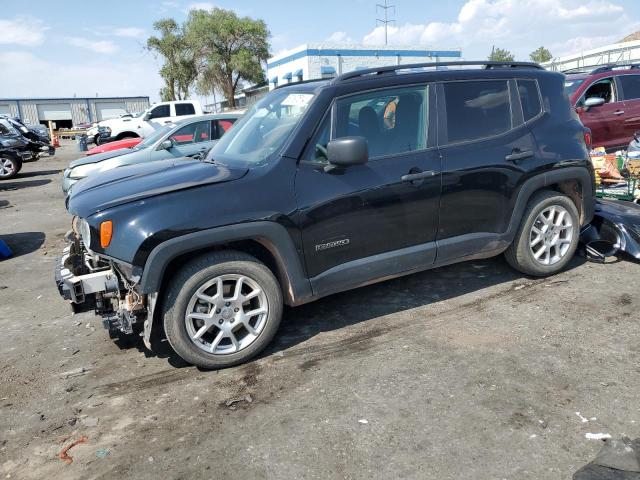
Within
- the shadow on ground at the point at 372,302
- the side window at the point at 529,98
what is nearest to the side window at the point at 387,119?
the side window at the point at 529,98

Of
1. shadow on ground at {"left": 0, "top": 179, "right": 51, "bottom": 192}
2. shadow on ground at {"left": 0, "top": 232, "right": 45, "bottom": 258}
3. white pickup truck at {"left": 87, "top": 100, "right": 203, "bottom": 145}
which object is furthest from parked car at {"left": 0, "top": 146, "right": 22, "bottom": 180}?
shadow on ground at {"left": 0, "top": 232, "right": 45, "bottom": 258}

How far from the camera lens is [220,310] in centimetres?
351

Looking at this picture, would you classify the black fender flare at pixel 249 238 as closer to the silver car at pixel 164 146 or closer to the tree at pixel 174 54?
the silver car at pixel 164 146

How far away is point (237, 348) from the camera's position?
358 cm

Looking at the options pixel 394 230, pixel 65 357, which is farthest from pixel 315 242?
pixel 65 357

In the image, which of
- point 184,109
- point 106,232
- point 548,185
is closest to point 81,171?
point 106,232

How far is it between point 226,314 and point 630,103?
955cm

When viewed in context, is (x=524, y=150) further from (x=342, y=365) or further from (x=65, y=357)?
(x=65, y=357)

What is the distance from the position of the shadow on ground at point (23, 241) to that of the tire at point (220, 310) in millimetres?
4930

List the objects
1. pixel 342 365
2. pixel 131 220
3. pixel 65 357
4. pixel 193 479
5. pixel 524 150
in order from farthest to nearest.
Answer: pixel 524 150
pixel 65 357
pixel 342 365
pixel 131 220
pixel 193 479

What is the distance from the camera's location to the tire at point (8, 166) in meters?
16.3

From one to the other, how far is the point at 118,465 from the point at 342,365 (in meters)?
1.52

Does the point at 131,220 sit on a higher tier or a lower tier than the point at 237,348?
higher

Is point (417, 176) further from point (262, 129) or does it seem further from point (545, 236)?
point (545, 236)
